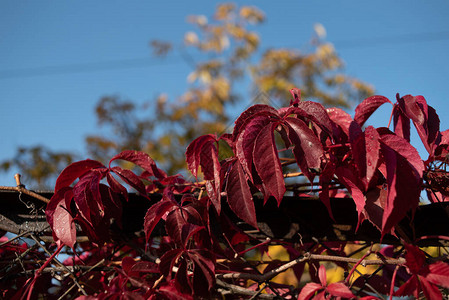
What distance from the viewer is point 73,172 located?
2.84 ft

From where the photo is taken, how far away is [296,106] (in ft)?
2.47

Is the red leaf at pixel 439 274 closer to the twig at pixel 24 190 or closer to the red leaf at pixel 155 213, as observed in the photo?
the red leaf at pixel 155 213

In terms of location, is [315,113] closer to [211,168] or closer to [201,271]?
[211,168]

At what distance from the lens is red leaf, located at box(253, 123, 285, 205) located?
67 cm

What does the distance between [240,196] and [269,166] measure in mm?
86

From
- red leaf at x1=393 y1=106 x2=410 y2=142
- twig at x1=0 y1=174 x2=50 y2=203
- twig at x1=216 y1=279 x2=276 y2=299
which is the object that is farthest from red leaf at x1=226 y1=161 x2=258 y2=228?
twig at x1=0 y1=174 x2=50 y2=203

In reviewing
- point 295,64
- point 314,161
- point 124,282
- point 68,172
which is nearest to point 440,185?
point 314,161

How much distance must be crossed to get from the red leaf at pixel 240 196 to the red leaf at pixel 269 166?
0.19 ft

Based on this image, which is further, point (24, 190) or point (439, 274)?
point (24, 190)

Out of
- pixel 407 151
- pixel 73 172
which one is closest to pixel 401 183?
pixel 407 151

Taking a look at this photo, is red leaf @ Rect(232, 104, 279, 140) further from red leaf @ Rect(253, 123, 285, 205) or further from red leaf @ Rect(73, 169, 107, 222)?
red leaf @ Rect(73, 169, 107, 222)

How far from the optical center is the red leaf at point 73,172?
857 mm

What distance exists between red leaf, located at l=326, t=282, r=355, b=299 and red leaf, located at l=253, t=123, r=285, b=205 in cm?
18

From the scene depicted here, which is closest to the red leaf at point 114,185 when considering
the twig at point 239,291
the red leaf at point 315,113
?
the twig at point 239,291
